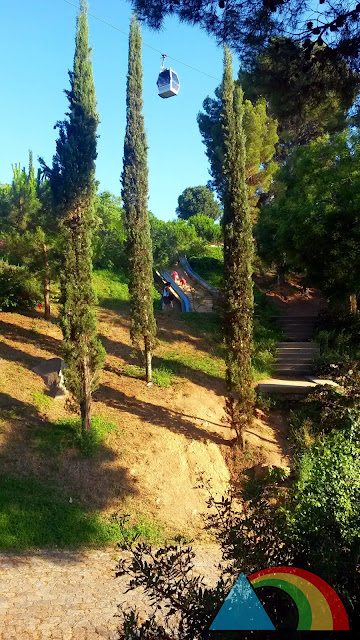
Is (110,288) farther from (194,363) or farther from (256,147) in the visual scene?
(256,147)

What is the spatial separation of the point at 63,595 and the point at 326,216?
42.0 ft

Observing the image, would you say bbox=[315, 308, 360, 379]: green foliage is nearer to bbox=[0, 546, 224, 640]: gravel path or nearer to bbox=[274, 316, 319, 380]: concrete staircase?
bbox=[274, 316, 319, 380]: concrete staircase

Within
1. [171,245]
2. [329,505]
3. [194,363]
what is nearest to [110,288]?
[171,245]

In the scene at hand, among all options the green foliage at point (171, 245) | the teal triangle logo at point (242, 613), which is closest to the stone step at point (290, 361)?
the green foliage at point (171, 245)

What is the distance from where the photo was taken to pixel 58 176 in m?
11.0

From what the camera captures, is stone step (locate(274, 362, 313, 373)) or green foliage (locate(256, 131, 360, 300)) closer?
green foliage (locate(256, 131, 360, 300))

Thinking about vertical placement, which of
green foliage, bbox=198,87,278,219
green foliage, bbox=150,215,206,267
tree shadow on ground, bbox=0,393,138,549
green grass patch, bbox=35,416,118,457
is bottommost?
tree shadow on ground, bbox=0,393,138,549

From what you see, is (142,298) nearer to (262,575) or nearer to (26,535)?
(26,535)

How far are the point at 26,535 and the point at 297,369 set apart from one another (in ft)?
36.5

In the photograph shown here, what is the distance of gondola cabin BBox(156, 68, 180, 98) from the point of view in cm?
1188

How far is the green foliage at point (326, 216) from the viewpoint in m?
14.7

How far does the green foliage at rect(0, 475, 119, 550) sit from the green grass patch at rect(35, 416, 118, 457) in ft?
3.37

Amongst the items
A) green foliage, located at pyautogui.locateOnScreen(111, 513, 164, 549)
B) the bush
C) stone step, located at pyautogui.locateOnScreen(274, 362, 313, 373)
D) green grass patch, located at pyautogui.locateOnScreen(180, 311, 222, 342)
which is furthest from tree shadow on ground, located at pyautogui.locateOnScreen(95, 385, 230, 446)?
green grass patch, located at pyautogui.locateOnScreen(180, 311, 222, 342)

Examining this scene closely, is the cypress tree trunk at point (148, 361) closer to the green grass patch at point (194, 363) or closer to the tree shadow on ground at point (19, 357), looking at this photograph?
the green grass patch at point (194, 363)
